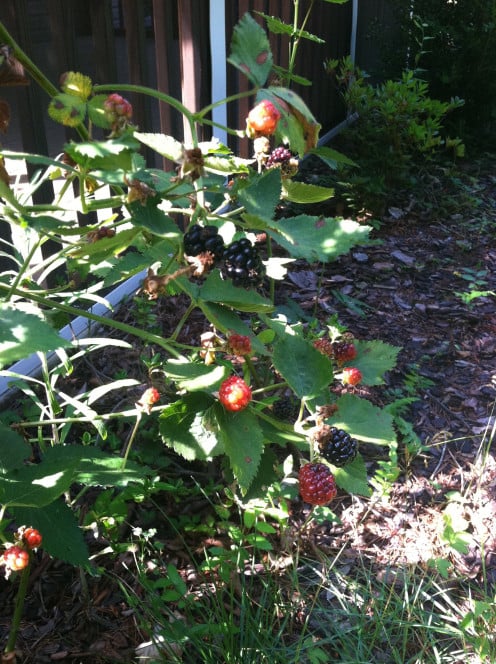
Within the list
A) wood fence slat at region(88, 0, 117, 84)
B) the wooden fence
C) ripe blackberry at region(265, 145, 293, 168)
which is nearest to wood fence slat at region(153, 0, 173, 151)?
the wooden fence

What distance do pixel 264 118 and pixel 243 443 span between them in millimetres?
446

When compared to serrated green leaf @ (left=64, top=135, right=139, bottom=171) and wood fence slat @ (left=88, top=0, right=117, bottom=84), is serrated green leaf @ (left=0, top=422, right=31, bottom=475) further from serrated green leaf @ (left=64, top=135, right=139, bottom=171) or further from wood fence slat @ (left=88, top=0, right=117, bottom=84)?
wood fence slat @ (left=88, top=0, right=117, bottom=84)

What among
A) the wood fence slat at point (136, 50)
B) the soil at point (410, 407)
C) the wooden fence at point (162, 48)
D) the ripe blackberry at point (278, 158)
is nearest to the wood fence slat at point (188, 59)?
the wooden fence at point (162, 48)

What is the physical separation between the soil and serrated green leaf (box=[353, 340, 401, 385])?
50 cm

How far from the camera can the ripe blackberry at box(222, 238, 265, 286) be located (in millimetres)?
874

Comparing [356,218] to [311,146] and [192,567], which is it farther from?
[311,146]

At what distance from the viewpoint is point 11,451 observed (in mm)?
1069

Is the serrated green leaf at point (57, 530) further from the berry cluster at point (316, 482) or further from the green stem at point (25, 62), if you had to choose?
the green stem at point (25, 62)

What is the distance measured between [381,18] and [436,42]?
5.42ft

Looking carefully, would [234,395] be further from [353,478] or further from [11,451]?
[11,451]

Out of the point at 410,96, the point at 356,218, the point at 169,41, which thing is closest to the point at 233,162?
the point at 169,41

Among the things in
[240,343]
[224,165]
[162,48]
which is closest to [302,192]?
[224,165]

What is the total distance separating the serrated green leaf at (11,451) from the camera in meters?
1.05

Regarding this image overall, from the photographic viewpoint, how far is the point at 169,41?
2.73 meters
